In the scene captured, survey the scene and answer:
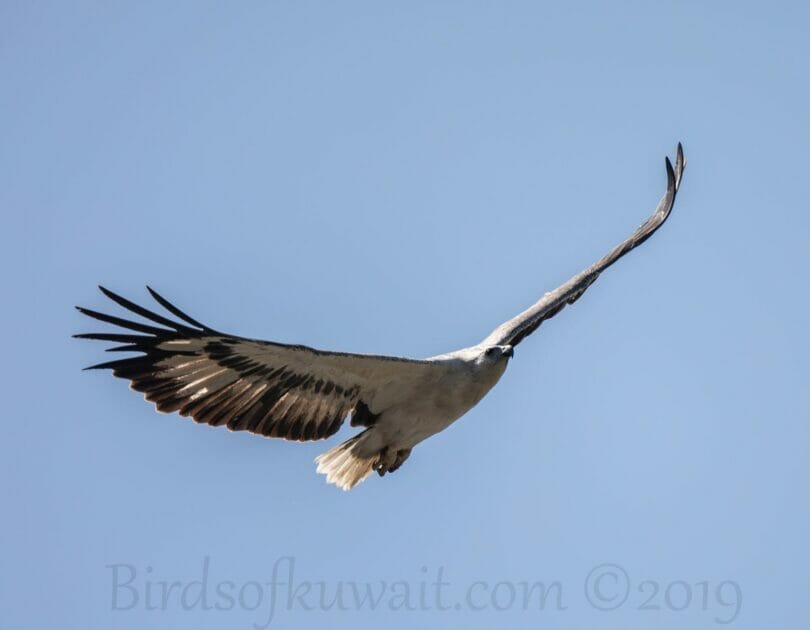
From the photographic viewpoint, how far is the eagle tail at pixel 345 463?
12.0 metres

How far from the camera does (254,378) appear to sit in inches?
446

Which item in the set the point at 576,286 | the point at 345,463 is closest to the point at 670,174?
the point at 576,286

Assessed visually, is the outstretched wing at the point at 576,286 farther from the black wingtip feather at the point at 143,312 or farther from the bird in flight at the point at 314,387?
the black wingtip feather at the point at 143,312

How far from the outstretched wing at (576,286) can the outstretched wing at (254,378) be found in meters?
1.25

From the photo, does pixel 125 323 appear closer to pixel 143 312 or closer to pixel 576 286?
pixel 143 312

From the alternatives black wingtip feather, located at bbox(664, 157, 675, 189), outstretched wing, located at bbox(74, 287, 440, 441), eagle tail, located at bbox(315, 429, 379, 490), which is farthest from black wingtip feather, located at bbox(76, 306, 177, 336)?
black wingtip feather, located at bbox(664, 157, 675, 189)

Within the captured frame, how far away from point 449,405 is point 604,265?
278 centimetres

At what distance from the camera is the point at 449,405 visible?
11469 mm

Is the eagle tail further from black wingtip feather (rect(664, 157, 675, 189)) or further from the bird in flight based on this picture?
black wingtip feather (rect(664, 157, 675, 189))

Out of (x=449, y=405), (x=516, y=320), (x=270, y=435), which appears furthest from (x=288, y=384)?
(x=516, y=320)

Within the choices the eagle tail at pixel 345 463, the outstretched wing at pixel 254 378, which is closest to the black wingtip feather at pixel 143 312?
the outstretched wing at pixel 254 378

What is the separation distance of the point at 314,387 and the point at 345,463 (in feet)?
3.03

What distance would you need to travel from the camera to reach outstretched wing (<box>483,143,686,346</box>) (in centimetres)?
1238

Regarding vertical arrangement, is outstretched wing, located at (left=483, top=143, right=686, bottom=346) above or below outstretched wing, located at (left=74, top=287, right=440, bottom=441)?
above
